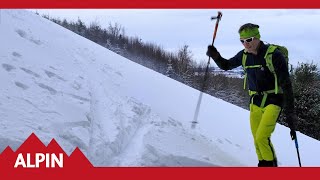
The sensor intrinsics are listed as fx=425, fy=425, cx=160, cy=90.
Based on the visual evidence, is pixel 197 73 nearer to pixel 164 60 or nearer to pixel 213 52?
pixel 164 60

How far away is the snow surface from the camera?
250 inches

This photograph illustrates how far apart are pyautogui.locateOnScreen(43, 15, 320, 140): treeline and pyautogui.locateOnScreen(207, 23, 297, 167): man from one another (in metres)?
17.3

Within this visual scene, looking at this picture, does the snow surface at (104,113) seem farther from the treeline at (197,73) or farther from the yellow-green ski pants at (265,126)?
the treeline at (197,73)

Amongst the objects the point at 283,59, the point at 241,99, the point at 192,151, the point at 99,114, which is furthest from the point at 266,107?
the point at 241,99

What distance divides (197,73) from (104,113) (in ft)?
155

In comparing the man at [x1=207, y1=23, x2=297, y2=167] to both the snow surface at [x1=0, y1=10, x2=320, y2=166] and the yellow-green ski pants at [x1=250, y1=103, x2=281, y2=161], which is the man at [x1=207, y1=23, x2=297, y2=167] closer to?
the yellow-green ski pants at [x1=250, y1=103, x2=281, y2=161]

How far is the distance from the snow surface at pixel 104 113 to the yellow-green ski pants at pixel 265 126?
1154mm

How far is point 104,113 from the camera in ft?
25.7

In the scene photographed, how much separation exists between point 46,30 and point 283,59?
804cm

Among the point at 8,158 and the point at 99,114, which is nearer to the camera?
the point at 8,158

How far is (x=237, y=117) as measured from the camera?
11.1 m

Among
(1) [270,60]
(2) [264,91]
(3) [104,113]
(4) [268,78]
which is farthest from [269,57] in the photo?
(3) [104,113]

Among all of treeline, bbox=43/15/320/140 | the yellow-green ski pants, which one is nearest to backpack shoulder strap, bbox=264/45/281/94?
the yellow-green ski pants

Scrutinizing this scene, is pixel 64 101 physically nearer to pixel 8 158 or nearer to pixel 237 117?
pixel 8 158
